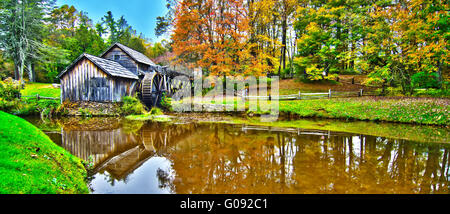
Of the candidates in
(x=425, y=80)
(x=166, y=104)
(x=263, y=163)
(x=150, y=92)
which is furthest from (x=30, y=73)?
(x=425, y=80)

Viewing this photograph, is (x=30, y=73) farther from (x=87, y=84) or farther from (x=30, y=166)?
(x=30, y=166)

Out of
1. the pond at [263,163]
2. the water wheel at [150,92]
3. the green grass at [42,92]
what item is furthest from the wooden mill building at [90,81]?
the pond at [263,163]

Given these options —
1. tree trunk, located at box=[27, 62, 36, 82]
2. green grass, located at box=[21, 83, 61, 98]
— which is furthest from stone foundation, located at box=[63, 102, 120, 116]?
tree trunk, located at box=[27, 62, 36, 82]

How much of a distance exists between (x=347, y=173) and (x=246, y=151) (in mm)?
2857

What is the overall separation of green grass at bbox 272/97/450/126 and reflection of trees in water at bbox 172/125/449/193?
5.37 meters

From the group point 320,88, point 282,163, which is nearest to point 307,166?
point 282,163

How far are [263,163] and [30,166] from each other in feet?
15.6

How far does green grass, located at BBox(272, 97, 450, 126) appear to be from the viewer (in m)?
10.9

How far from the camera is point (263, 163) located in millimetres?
5281

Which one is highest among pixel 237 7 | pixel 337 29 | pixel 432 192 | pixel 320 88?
pixel 237 7

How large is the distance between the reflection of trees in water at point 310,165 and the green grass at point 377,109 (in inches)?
211

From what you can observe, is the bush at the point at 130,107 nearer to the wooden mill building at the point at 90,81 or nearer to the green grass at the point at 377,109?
the wooden mill building at the point at 90,81
